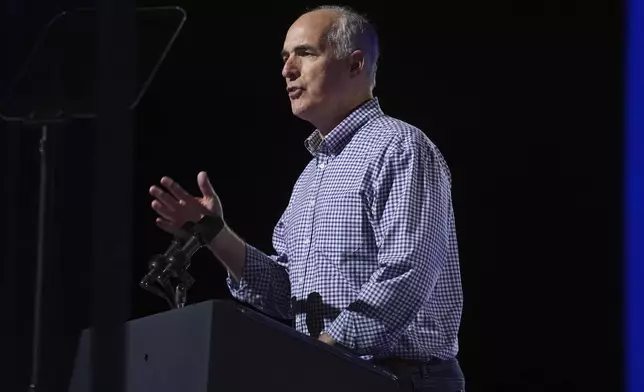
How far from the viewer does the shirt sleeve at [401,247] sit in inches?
67.2

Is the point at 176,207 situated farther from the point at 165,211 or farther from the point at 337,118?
the point at 337,118

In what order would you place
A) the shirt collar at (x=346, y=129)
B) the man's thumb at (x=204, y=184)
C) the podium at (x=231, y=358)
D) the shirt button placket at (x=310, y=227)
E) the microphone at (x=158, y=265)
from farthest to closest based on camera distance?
the shirt collar at (x=346, y=129), the shirt button placket at (x=310, y=227), the man's thumb at (x=204, y=184), the microphone at (x=158, y=265), the podium at (x=231, y=358)

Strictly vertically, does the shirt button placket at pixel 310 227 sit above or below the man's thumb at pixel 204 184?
below

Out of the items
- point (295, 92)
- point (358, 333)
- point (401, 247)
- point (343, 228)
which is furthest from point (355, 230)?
point (295, 92)

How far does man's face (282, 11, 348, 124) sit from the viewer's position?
2.13 m

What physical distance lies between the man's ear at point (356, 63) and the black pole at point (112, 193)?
1508 millimetres

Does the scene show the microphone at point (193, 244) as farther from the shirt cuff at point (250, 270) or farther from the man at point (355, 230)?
the shirt cuff at point (250, 270)

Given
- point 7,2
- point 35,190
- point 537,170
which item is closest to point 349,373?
point 7,2

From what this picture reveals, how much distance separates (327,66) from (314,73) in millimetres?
34

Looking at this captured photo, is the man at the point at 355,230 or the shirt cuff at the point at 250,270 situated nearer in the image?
the man at the point at 355,230

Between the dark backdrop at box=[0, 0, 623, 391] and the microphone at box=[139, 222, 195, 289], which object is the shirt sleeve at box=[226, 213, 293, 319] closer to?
the microphone at box=[139, 222, 195, 289]

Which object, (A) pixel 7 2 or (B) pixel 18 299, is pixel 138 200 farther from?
(A) pixel 7 2

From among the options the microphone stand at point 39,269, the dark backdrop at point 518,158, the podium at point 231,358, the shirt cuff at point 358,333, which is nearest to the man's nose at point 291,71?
the microphone stand at point 39,269

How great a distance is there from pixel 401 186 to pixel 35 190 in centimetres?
90
